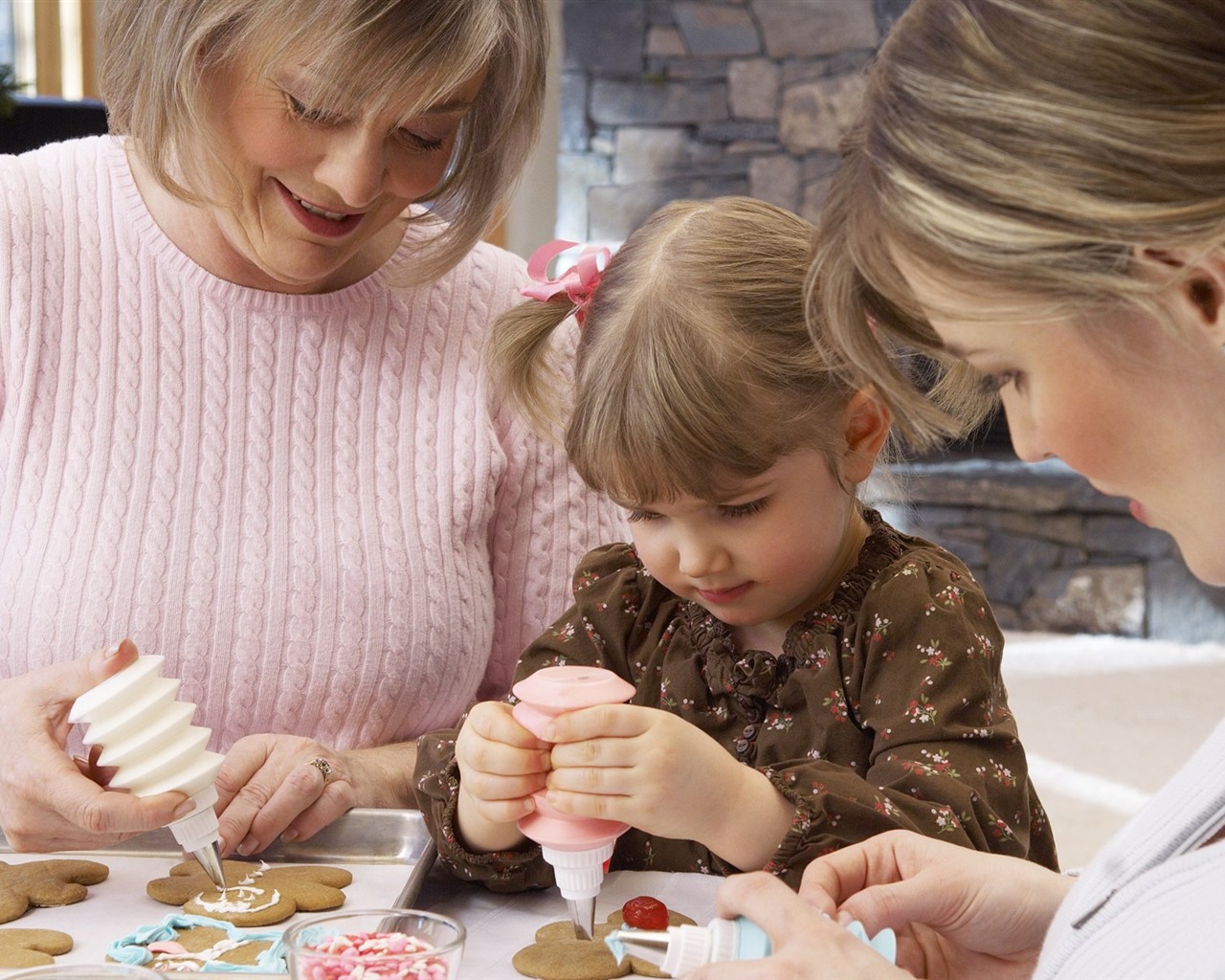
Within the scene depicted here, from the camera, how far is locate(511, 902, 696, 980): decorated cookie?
0.84m

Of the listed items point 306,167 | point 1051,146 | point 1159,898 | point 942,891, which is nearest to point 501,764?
point 942,891

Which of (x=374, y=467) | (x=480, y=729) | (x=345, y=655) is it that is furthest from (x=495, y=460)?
(x=480, y=729)

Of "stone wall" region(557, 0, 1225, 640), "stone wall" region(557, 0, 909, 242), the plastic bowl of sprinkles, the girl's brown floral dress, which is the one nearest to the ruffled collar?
the girl's brown floral dress

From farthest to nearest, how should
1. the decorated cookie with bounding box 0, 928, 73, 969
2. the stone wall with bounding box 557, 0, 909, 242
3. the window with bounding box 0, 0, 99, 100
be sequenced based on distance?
the stone wall with bounding box 557, 0, 909, 242 → the window with bounding box 0, 0, 99, 100 → the decorated cookie with bounding box 0, 928, 73, 969

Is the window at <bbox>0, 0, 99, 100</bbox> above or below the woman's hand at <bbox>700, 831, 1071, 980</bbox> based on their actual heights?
above

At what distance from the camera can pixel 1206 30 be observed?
0.65 meters

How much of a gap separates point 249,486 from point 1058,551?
171 inches

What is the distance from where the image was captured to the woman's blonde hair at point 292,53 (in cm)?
118

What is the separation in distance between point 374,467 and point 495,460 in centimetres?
13

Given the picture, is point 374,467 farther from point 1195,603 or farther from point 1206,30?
point 1195,603

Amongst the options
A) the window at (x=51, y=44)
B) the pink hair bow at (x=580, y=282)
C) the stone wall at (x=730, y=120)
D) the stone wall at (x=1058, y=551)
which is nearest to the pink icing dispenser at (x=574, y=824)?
the pink hair bow at (x=580, y=282)

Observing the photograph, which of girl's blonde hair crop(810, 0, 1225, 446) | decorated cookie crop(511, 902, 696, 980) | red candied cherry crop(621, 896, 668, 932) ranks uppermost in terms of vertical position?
girl's blonde hair crop(810, 0, 1225, 446)

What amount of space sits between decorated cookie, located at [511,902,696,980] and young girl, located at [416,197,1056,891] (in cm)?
9

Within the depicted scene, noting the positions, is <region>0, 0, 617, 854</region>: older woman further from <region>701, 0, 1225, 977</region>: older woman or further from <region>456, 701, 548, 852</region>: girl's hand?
<region>701, 0, 1225, 977</region>: older woman
